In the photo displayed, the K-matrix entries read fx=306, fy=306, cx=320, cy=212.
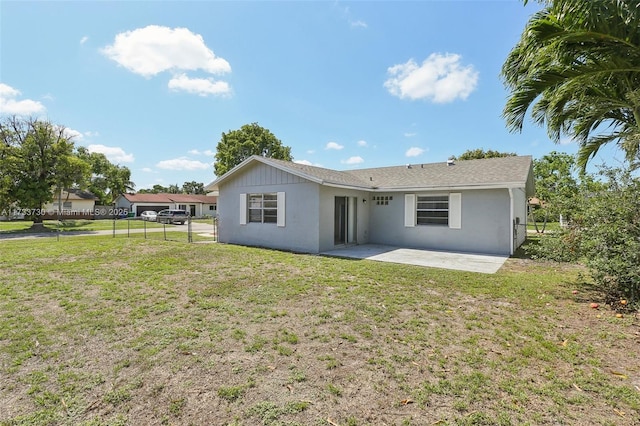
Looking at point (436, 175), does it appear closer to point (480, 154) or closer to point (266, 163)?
point (266, 163)

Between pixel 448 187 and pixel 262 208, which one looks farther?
pixel 262 208

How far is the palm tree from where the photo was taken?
15.4 ft

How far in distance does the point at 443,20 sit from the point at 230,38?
7.95m

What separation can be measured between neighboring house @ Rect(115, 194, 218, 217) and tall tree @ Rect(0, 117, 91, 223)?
17.5m

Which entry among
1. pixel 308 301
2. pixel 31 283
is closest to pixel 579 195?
pixel 308 301

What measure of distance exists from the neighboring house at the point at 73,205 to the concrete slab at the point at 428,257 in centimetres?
4232

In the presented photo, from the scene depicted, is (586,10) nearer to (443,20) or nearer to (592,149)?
(592,149)

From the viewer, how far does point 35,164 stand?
77.5 ft

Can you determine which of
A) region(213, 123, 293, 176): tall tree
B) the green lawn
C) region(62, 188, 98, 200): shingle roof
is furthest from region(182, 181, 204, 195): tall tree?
the green lawn

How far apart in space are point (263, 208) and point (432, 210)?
A: 22.6 feet

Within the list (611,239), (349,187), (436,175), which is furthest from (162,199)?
(611,239)

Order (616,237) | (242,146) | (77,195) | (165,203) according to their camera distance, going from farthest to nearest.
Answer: (165,203) → (77,195) → (242,146) → (616,237)

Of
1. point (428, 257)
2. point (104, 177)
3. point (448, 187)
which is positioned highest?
point (104, 177)

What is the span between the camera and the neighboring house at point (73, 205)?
3869 cm
